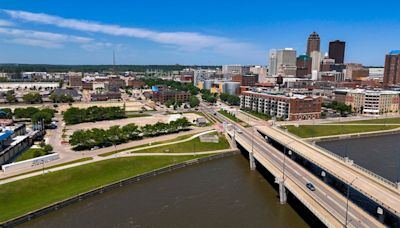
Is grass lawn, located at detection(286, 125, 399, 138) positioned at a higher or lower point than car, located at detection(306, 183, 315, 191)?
lower

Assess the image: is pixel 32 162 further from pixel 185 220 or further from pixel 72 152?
pixel 185 220

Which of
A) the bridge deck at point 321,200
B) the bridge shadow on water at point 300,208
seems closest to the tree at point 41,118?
the bridge shadow on water at point 300,208

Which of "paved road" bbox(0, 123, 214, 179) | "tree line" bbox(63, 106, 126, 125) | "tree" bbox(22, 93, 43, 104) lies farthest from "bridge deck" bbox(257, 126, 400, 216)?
"tree" bbox(22, 93, 43, 104)

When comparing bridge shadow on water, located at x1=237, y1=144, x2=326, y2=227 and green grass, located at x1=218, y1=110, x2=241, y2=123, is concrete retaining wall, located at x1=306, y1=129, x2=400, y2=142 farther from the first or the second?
bridge shadow on water, located at x1=237, y1=144, x2=326, y2=227

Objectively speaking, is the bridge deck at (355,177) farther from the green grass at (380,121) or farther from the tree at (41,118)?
the tree at (41,118)

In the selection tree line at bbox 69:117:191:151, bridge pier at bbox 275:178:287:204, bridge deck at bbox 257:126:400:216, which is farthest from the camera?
tree line at bbox 69:117:191:151

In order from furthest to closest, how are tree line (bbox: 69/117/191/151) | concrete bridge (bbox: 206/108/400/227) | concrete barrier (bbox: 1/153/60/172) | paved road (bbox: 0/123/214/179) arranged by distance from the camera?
tree line (bbox: 69/117/191/151)
paved road (bbox: 0/123/214/179)
concrete barrier (bbox: 1/153/60/172)
concrete bridge (bbox: 206/108/400/227)
